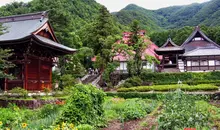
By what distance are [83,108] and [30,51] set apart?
46.5ft

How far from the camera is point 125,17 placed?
303 feet

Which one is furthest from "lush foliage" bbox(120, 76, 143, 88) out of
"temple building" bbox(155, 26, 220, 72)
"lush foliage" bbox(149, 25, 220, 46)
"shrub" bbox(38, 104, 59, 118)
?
"lush foliage" bbox(149, 25, 220, 46)

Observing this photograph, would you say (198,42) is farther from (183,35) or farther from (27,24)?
(27,24)

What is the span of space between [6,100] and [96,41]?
23.1 m

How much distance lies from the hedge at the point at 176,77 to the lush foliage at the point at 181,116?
86.7 feet

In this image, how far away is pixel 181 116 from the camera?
304 inches

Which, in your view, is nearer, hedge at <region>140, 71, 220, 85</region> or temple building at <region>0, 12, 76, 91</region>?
temple building at <region>0, 12, 76, 91</region>

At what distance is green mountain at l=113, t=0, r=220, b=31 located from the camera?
9112cm

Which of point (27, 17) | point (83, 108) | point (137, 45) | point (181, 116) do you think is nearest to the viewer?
point (181, 116)

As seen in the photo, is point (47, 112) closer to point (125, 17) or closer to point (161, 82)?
point (161, 82)

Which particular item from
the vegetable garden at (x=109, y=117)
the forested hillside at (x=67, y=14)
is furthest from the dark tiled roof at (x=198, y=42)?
the vegetable garden at (x=109, y=117)

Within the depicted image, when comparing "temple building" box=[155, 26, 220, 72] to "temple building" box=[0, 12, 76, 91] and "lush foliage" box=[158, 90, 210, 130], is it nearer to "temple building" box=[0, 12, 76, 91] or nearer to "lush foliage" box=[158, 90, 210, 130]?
"temple building" box=[0, 12, 76, 91]

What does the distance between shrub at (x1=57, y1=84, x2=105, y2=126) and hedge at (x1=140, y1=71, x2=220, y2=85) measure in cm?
2488

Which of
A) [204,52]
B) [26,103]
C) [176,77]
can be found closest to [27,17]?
[26,103]
